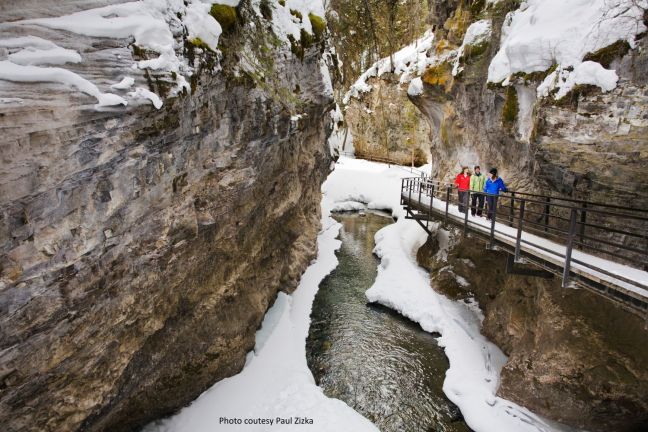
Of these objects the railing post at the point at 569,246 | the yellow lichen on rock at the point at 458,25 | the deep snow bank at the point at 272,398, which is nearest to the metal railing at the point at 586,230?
the railing post at the point at 569,246

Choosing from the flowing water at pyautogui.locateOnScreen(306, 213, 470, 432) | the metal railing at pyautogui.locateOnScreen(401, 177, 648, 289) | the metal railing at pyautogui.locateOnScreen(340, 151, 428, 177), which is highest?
the metal railing at pyautogui.locateOnScreen(340, 151, 428, 177)

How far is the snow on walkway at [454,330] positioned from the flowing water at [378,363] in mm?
329

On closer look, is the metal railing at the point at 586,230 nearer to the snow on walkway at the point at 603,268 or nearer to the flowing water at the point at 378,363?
the snow on walkway at the point at 603,268

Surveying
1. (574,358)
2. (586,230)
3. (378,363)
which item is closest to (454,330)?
(378,363)

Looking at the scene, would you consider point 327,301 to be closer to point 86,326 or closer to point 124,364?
point 124,364

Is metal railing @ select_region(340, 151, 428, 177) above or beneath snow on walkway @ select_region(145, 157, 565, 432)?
above

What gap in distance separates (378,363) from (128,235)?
803cm

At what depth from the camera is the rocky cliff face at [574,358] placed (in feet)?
23.3

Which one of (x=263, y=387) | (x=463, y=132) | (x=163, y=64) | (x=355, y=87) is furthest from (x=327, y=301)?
(x=355, y=87)

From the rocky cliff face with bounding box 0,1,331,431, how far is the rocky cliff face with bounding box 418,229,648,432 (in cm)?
756

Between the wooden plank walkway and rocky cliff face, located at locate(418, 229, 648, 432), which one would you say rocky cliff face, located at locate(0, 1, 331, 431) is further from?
rocky cliff face, located at locate(418, 229, 648, 432)

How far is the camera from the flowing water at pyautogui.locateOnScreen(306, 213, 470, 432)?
8.81 meters

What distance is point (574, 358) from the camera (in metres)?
7.75

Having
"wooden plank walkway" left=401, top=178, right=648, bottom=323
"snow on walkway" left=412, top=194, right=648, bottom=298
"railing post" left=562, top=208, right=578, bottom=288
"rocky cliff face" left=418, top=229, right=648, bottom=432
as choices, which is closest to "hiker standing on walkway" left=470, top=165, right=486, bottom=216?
"wooden plank walkway" left=401, top=178, right=648, bottom=323
